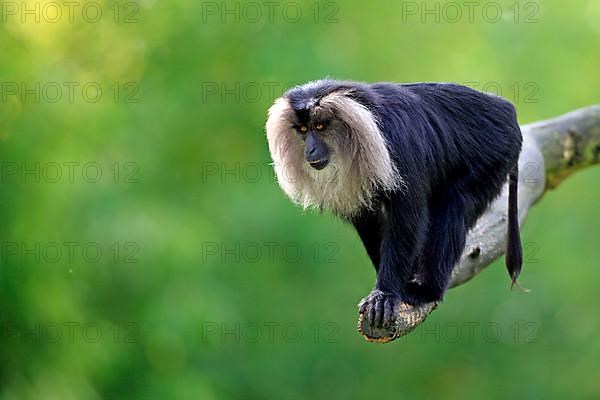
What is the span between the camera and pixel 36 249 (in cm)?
1006

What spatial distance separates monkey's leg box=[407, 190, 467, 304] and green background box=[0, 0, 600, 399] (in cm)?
479

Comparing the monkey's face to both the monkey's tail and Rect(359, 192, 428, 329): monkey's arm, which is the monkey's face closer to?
Rect(359, 192, 428, 329): monkey's arm

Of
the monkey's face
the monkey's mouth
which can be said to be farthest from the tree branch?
the monkey's mouth

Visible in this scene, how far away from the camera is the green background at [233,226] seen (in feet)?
33.5

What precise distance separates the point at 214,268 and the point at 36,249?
231 centimetres

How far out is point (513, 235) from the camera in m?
6.44

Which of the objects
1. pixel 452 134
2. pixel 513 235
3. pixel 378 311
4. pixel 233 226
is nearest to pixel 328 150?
pixel 452 134

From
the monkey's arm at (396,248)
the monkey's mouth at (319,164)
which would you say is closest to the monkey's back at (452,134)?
the monkey's arm at (396,248)

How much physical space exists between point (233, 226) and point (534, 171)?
502cm

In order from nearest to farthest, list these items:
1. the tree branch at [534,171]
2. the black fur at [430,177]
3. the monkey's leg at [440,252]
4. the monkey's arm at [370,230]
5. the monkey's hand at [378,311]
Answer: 1. the monkey's hand at [378,311]
2. the black fur at [430,177]
3. the monkey's leg at [440,252]
4. the monkey's arm at [370,230]
5. the tree branch at [534,171]

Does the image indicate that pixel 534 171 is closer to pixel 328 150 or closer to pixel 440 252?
pixel 440 252

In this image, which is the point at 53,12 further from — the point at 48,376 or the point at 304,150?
the point at 304,150

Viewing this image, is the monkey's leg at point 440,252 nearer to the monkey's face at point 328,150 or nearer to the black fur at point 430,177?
the black fur at point 430,177

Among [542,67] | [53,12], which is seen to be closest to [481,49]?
[542,67]
